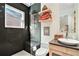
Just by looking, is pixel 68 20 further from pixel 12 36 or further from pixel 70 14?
pixel 12 36

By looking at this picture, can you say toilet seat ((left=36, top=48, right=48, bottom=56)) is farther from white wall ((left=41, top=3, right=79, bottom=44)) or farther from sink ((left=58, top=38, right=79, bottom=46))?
sink ((left=58, top=38, right=79, bottom=46))

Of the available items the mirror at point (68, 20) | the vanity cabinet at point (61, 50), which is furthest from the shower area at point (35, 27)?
the mirror at point (68, 20)

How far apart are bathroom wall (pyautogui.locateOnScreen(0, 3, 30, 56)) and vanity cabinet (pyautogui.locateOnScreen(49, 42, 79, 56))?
29 cm

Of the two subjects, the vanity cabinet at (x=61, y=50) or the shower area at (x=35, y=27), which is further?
the shower area at (x=35, y=27)

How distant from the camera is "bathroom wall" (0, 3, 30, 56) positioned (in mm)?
1419

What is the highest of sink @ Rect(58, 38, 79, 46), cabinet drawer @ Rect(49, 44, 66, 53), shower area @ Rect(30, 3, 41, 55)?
shower area @ Rect(30, 3, 41, 55)

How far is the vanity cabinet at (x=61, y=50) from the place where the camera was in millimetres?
1350

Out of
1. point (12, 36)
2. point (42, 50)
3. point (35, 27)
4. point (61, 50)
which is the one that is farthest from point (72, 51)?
point (12, 36)

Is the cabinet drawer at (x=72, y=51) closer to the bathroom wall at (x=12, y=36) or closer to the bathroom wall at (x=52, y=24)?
the bathroom wall at (x=52, y=24)

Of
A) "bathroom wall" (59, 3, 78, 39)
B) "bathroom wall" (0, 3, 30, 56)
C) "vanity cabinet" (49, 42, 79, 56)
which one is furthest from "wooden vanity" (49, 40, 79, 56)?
"bathroom wall" (0, 3, 30, 56)

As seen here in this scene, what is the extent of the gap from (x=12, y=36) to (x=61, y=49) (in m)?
0.56

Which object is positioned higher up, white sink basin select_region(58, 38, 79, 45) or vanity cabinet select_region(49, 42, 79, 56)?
white sink basin select_region(58, 38, 79, 45)

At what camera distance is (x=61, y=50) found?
138 cm

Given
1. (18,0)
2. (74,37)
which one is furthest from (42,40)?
(18,0)
